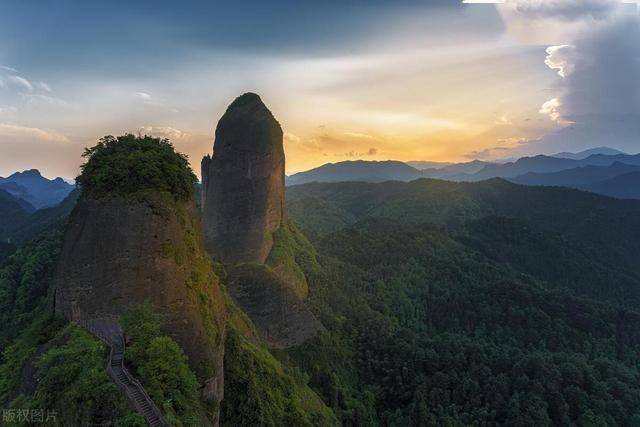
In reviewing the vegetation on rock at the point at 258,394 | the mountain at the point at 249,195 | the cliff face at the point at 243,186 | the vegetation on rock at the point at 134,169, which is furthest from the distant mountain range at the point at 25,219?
the vegetation on rock at the point at 134,169

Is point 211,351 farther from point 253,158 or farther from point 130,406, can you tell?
point 253,158

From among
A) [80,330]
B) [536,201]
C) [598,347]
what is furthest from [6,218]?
[536,201]

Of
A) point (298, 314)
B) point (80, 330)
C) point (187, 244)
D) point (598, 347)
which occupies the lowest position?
point (598, 347)

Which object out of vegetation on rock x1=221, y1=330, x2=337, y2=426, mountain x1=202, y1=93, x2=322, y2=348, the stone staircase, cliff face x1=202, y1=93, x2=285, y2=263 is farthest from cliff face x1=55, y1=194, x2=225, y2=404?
cliff face x1=202, y1=93, x2=285, y2=263

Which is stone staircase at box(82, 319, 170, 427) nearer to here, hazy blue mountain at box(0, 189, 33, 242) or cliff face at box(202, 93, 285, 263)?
cliff face at box(202, 93, 285, 263)

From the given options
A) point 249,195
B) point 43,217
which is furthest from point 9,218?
point 249,195

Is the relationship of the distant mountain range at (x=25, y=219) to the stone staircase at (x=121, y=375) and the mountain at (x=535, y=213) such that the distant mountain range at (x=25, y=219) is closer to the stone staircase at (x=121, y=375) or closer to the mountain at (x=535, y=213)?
the mountain at (x=535, y=213)

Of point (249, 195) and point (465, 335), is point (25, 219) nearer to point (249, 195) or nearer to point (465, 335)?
point (249, 195)
